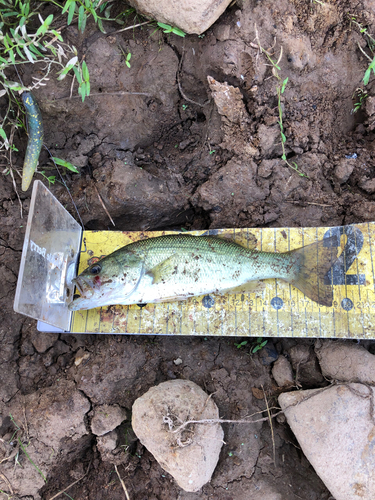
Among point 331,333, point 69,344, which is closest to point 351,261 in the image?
point 331,333

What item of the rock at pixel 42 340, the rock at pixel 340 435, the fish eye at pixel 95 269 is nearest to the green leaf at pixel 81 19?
the fish eye at pixel 95 269

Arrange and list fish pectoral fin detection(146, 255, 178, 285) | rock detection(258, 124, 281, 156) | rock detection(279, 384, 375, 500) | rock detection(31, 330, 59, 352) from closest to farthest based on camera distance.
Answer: rock detection(279, 384, 375, 500) → fish pectoral fin detection(146, 255, 178, 285) → rock detection(31, 330, 59, 352) → rock detection(258, 124, 281, 156)

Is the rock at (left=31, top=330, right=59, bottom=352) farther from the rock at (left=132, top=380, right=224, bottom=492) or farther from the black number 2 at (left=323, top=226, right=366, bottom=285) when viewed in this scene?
the black number 2 at (left=323, top=226, right=366, bottom=285)

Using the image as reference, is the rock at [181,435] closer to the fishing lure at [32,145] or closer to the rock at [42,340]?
the rock at [42,340]

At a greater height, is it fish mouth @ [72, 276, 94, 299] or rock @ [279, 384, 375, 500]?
fish mouth @ [72, 276, 94, 299]

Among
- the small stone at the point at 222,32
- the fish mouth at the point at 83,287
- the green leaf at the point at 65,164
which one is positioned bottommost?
the fish mouth at the point at 83,287

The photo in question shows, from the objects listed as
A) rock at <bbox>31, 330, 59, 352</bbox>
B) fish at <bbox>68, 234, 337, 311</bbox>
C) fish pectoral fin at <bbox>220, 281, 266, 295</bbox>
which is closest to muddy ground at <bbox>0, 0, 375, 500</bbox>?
rock at <bbox>31, 330, 59, 352</bbox>

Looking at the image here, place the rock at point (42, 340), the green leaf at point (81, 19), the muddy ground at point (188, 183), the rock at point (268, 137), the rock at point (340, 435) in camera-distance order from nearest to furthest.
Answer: the rock at point (340, 435) < the green leaf at point (81, 19) < the muddy ground at point (188, 183) < the rock at point (42, 340) < the rock at point (268, 137)
